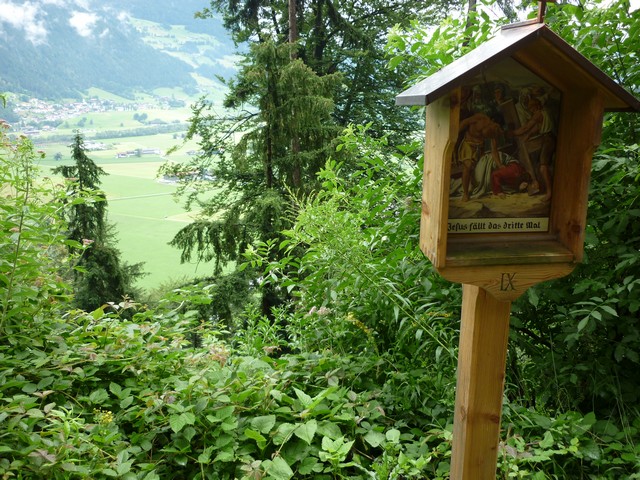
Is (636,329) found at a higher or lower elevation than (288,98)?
lower

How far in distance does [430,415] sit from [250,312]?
1488 millimetres

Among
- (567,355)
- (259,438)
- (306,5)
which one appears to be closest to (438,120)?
(259,438)

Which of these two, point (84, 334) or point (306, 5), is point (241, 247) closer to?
point (84, 334)

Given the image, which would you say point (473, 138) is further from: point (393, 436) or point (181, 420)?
point (181, 420)

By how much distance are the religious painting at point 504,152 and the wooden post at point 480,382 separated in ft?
0.83

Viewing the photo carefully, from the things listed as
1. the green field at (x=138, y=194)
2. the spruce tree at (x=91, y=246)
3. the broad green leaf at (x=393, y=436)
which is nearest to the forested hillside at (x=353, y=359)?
the broad green leaf at (x=393, y=436)

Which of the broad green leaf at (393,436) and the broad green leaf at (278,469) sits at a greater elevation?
the broad green leaf at (393,436)

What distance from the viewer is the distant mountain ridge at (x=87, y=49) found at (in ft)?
65.0

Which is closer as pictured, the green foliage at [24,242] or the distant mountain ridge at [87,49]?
the green foliage at [24,242]

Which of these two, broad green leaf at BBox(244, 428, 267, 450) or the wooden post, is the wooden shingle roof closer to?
the wooden post

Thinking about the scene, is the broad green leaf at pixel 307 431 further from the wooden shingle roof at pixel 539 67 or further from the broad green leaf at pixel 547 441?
the wooden shingle roof at pixel 539 67

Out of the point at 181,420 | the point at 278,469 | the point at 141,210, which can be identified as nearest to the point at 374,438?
the point at 278,469

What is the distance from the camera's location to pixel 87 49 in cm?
2462

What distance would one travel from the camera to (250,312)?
3.23 m
